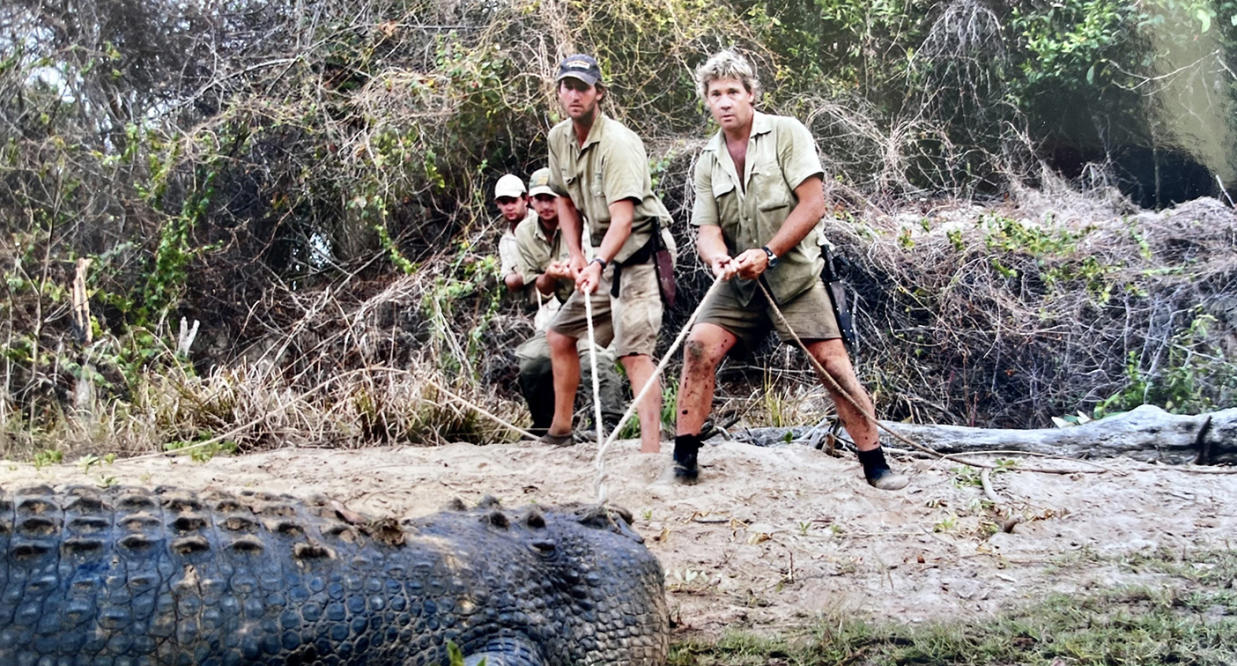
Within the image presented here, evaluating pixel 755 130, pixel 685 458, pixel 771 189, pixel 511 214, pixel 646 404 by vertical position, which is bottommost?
pixel 685 458

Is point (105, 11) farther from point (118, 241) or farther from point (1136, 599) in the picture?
point (1136, 599)

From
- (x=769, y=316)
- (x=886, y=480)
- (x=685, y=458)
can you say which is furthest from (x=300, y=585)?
(x=886, y=480)

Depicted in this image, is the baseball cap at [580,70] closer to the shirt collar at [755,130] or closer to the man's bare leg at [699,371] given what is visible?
the shirt collar at [755,130]

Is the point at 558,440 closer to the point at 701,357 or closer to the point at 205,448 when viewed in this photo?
the point at 701,357

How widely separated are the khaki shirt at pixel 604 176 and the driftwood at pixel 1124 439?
5.36ft

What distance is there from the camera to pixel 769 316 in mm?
5320

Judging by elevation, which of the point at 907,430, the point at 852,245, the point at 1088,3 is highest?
the point at 1088,3

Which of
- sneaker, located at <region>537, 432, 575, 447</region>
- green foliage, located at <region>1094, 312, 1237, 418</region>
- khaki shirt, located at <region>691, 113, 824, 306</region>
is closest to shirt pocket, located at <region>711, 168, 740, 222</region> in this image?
khaki shirt, located at <region>691, 113, 824, 306</region>

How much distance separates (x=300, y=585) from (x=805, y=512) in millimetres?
2774

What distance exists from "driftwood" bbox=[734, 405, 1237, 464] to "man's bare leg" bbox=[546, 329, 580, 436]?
4.77 feet

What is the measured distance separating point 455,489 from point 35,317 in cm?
609

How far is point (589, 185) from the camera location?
6133mm

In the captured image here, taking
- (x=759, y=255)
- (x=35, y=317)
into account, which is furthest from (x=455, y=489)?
(x=35, y=317)

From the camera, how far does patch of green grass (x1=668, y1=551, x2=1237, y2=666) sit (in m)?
2.95
